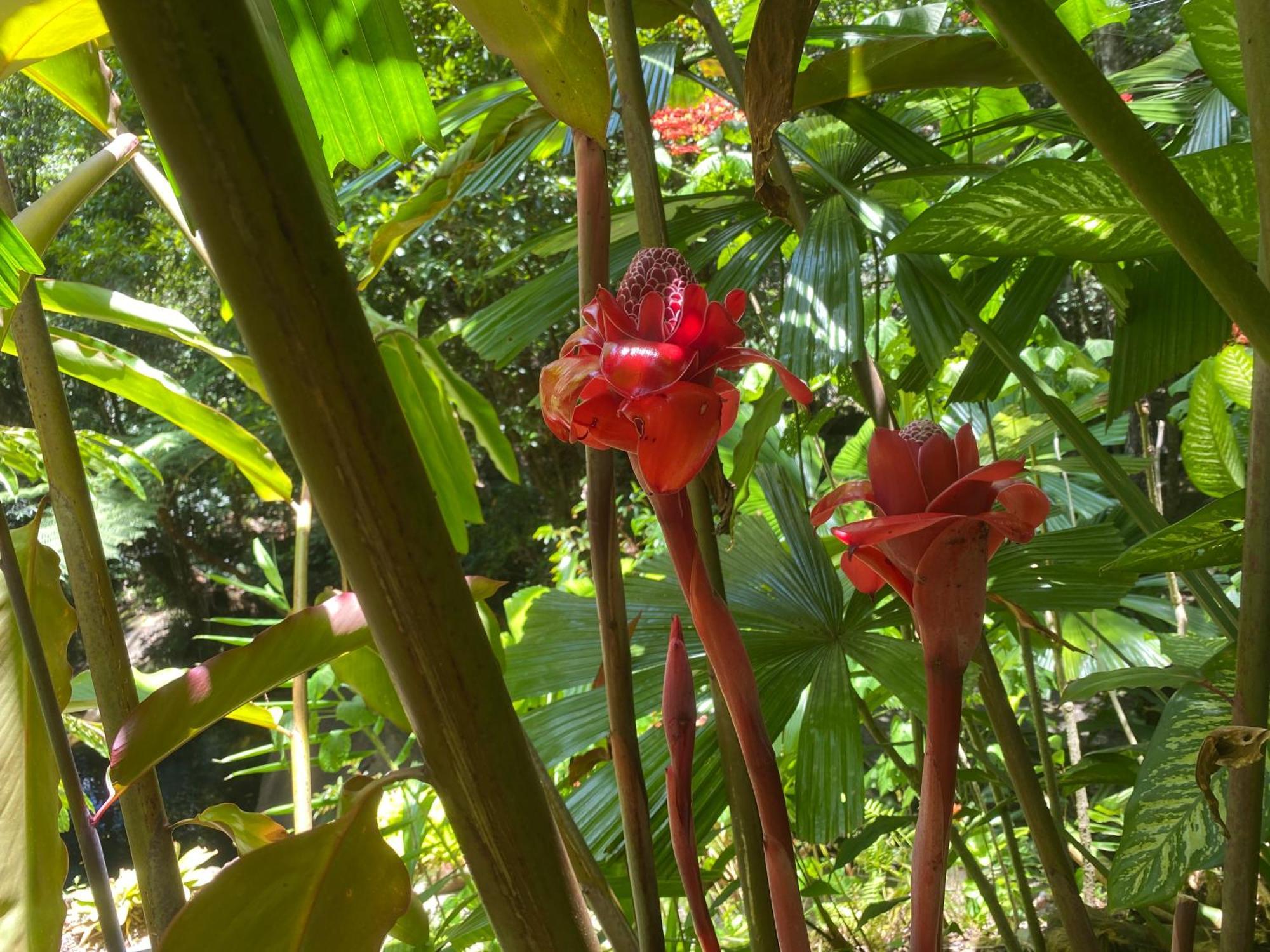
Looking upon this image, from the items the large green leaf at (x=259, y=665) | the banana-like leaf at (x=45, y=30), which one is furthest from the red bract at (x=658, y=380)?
the banana-like leaf at (x=45, y=30)

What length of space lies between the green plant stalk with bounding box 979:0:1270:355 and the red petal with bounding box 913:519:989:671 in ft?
0.18

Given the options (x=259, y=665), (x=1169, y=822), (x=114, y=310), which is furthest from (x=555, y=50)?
(x=114, y=310)

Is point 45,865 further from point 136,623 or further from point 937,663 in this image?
point 136,623

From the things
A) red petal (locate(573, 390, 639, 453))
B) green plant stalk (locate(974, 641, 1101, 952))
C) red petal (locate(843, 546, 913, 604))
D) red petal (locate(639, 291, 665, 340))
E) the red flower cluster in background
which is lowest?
green plant stalk (locate(974, 641, 1101, 952))

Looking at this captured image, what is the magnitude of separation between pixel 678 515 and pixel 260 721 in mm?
426

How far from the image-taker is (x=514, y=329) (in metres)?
0.71

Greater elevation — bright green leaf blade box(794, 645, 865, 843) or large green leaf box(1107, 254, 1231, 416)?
large green leaf box(1107, 254, 1231, 416)

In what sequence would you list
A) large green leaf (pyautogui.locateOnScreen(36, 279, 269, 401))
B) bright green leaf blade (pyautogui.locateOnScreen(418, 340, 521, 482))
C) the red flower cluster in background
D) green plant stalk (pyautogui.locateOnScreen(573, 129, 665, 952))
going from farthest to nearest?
the red flower cluster in background, bright green leaf blade (pyautogui.locateOnScreen(418, 340, 521, 482)), large green leaf (pyautogui.locateOnScreen(36, 279, 269, 401)), green plant stalk (pyautogui.locateOnScreen(573, 129, 665, 952))

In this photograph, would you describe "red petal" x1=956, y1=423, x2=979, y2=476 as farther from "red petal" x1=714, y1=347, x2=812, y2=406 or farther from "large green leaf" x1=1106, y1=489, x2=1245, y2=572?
"large green leaf" x1=1106, y1=489, x2=1245, y2=572

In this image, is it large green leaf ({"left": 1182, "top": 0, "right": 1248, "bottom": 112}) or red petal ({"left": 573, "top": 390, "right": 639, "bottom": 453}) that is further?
large green leaf ({"left": 1182, "top": 0, "right": 1248, "bottom": 112})

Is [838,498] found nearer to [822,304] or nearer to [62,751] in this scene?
[62,751]

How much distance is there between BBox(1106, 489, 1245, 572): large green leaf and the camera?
10.8 inches

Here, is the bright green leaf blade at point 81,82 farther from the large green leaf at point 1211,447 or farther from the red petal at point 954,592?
the large green leaf at point 1211,447

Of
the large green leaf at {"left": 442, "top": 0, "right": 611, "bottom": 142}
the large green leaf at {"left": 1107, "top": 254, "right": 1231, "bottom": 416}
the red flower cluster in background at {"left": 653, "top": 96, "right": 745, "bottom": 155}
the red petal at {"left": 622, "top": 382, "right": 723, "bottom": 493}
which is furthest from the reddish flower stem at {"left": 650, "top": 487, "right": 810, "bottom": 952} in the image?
the red flower cluster in background at {"left": 653, "top": 96, "right": 745, "bottom": 155}
